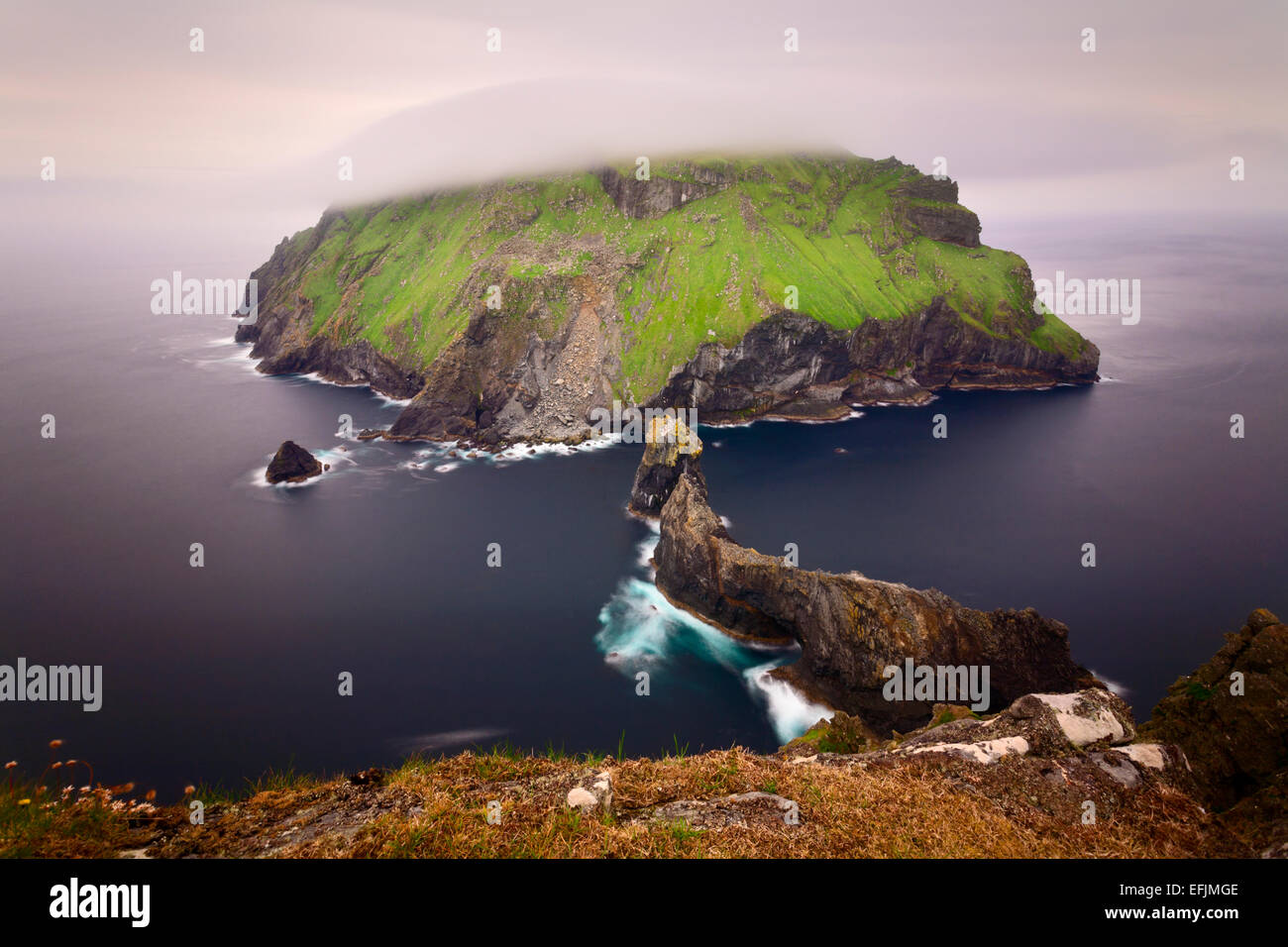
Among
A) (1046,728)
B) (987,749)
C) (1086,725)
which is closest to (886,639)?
(1086,725)

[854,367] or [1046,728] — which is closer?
[1046,728]

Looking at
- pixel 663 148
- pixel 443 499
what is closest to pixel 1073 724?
pixel 443 499

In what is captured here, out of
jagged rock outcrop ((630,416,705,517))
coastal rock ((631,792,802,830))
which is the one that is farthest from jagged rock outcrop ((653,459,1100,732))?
coastal rock ((631,792,802,830))

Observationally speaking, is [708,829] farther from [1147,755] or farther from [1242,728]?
[1242,728]

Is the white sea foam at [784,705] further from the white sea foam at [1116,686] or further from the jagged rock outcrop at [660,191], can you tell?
the jagged rock outcrop at [660,191]

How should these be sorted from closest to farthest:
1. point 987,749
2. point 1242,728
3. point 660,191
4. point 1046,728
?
1. point 987,749
2. point 1046,728
3. point 1242,728
4. point 660,191

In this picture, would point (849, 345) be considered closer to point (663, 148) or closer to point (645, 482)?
point (645, 482)
